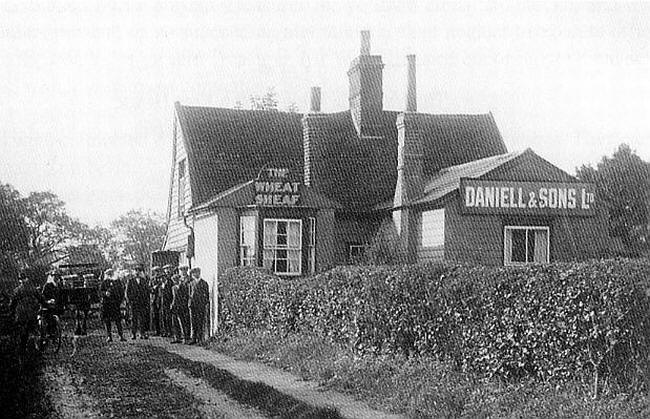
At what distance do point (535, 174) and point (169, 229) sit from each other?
14902 millimetres

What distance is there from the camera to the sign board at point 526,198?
71.6 feet

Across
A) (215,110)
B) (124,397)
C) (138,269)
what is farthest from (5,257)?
(124,397)

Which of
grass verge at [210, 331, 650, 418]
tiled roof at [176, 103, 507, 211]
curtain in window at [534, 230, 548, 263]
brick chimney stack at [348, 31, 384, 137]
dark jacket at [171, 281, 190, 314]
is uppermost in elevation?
brick chimney stack at [348, 31, 384, 137]

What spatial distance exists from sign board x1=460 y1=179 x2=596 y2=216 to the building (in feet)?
0.09

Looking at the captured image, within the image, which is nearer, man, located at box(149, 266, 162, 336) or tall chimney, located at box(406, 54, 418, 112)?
man, located at box(149, 266, 162, 336)

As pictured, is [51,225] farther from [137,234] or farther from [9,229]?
[9,229]

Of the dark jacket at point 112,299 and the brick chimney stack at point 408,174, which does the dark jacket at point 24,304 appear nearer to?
the dark jacket at point 112,299

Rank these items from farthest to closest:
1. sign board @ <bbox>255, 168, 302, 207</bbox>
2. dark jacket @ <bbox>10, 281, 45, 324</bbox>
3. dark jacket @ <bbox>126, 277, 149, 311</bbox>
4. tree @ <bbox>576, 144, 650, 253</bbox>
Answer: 1. tree @ <bbox>576, 144, 650, 253</bbox>
2. sign board @ <bbox>255, 168, 302, 207</bbox>
3. dark jacket @ <bbox>126, 277, 149, 311</bbox>
4. dark jacket @ <bbox>10, 281, 45, 324</bbox>

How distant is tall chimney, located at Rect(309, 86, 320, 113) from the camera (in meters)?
34.5

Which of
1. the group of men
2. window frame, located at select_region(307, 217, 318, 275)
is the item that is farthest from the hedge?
window frame, located at select_region(307, 217, 318, 275)

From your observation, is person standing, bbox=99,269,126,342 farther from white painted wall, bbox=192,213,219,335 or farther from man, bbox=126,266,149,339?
white painted wall, bbox=192,213,219,335

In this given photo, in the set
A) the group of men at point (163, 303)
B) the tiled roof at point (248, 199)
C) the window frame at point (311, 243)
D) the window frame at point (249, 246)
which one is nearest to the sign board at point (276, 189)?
the tiled roof at point (248, 199)

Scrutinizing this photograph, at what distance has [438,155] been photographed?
30.5 metres

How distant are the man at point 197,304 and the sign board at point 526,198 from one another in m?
7.18
